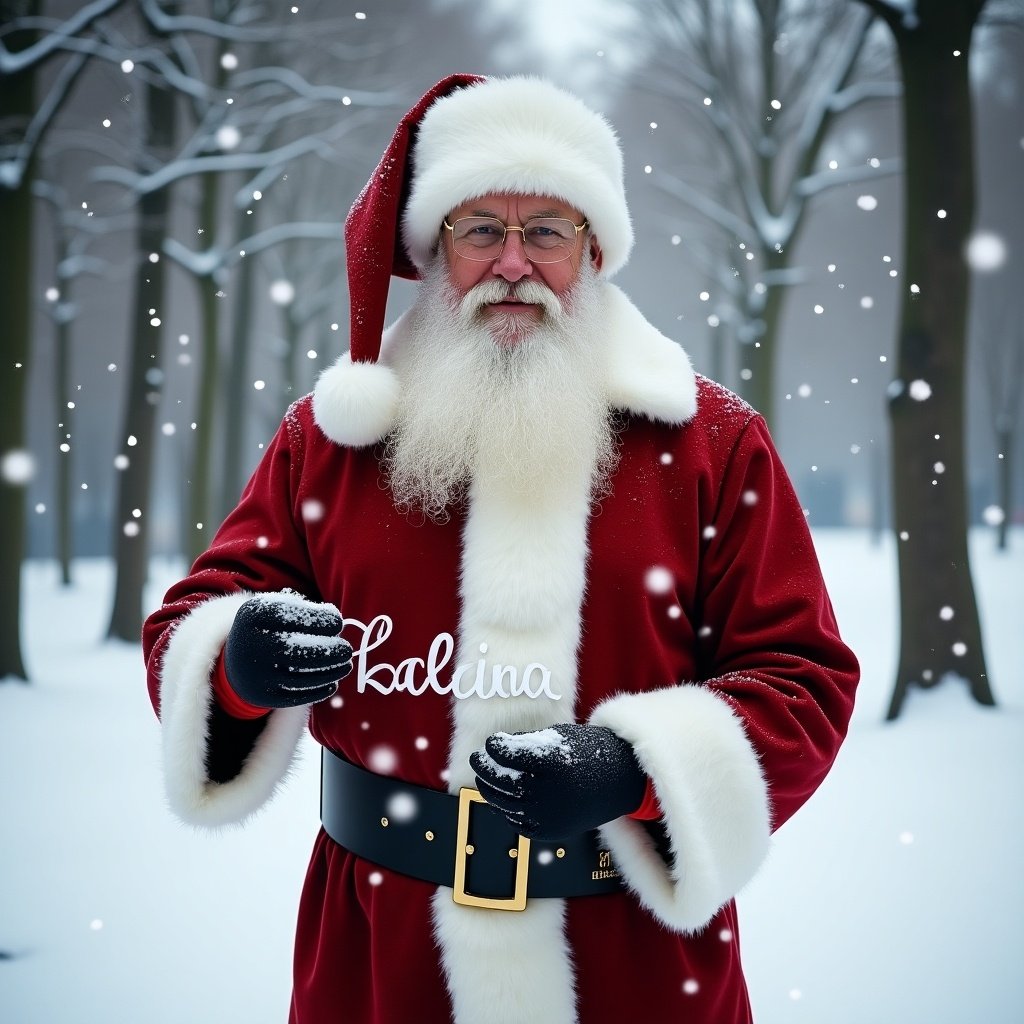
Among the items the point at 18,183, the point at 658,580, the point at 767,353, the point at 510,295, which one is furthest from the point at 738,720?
the point at 18,183

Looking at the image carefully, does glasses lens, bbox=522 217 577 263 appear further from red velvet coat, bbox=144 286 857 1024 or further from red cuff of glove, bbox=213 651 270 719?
red cuff of glove, bbox=213 651 270 719

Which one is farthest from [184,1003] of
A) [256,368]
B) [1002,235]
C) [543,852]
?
[256,368]

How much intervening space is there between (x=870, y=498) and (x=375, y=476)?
5.33 metres

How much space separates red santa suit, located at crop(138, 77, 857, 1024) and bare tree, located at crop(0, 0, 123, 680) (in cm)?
361

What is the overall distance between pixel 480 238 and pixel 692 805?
105 cm

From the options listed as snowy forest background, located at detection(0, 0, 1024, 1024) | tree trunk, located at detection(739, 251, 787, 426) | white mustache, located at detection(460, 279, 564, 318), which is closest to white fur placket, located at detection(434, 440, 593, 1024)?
white mustache, located at detection(460, 279, 564, 318)

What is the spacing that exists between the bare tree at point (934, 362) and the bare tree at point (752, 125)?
932 millimetres

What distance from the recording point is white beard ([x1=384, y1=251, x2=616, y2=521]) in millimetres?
1652

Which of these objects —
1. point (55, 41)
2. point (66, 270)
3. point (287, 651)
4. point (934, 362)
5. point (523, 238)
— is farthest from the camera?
point (66, 270)

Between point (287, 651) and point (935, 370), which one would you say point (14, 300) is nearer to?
point (287, 651)

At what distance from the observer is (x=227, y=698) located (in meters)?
1.61

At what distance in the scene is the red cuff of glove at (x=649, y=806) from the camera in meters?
1.41

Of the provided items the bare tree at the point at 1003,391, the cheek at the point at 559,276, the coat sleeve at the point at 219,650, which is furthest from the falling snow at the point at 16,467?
the bare tree at the point at 1003,391

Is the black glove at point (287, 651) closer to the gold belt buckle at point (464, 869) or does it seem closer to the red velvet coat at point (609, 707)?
the red velvet coat at point (609, 707)
